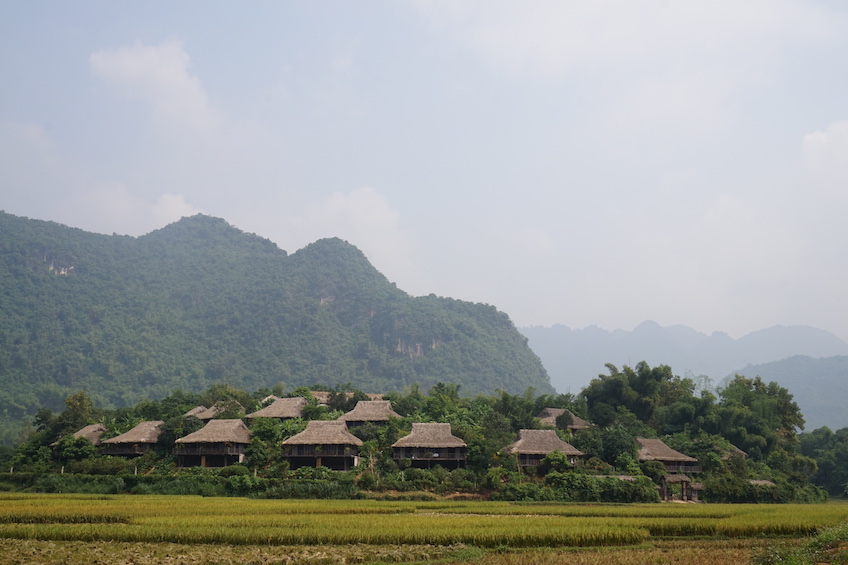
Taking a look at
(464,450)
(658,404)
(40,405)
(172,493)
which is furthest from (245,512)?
(40,405)

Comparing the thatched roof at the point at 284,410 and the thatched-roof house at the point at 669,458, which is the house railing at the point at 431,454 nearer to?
the thatched-roof house at the point at 669,458

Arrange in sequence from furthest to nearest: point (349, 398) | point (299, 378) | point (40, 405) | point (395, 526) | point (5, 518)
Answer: point (299, 378) → point (40, 405) → point (349, 398) → point (5, 518) → point (395, 526)

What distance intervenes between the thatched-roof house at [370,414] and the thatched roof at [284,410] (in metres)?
3.97

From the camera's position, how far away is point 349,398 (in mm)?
64312

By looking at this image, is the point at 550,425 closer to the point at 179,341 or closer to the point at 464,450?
the point at 464,450

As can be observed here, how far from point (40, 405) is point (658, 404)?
87.3m

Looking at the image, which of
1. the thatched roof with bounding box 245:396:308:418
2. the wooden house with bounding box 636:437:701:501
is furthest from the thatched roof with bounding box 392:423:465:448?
the wooden house with bounding box 636:437:701:501

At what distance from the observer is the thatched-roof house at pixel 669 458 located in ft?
144

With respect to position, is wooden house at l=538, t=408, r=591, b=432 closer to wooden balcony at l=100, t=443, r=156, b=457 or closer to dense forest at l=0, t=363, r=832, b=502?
dense forest at l=0, t=363, r=832, b=502

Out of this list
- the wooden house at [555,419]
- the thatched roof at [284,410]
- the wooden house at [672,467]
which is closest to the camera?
the wooden house at [672,467]

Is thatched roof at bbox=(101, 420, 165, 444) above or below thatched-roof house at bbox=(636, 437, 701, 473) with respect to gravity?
above

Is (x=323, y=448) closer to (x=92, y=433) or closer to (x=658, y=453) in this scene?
(x=92, y=433)

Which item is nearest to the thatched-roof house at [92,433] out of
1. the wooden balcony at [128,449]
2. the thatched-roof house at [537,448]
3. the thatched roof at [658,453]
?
the wooden balcony at [128,449]

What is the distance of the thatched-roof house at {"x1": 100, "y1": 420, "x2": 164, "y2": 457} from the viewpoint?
47.0m
